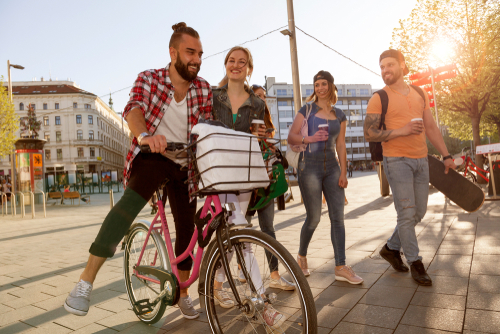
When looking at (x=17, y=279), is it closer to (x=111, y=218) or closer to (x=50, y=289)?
(x=50, y=289)

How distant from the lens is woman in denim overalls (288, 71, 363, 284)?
3.61 meters

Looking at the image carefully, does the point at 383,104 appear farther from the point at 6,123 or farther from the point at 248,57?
the point at 6,123

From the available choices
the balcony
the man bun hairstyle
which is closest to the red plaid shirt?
the man bun hairstyle

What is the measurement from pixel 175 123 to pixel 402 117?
7.06 feet

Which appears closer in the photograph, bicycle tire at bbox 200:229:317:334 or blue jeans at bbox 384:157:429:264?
bicycle tire at bbox 200:229:317:334

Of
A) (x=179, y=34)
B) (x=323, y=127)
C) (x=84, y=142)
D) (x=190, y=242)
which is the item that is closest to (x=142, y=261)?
(x=190, y=242)

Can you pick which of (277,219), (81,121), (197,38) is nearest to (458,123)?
(277,219)

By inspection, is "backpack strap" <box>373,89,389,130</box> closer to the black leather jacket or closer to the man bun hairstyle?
the black leather jacket

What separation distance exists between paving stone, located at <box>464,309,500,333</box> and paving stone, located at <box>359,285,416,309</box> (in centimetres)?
42

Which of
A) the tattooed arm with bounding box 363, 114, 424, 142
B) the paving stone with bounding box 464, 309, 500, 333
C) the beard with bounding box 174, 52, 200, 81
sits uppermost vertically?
the beard with bounding box 174, 52, 200, 81

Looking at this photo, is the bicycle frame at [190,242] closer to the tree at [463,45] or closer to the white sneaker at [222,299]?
the white sneaker at [222,299]

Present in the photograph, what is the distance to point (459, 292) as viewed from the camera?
3049 millimetres

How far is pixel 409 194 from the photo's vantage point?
347cm

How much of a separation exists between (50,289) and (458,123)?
978 inches
